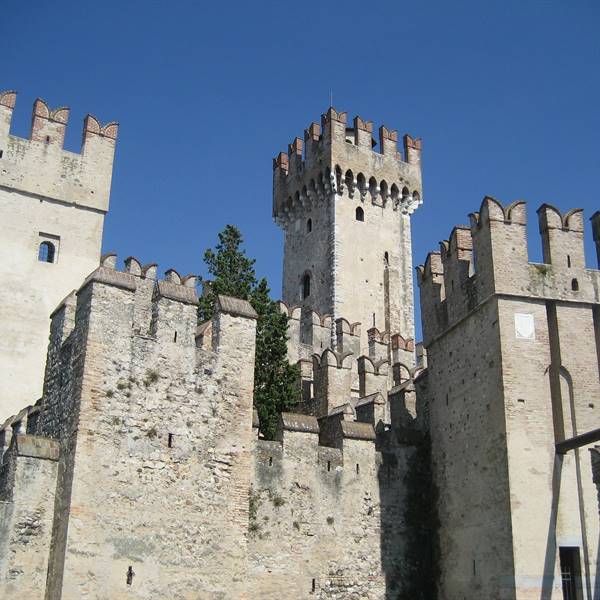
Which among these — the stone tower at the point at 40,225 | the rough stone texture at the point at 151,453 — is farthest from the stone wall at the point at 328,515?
the stone tower at the point at 40,225

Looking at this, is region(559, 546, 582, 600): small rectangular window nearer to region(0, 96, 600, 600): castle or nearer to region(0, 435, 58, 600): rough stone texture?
region(0, 96, 600, 600): castle

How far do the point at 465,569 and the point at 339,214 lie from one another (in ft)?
101

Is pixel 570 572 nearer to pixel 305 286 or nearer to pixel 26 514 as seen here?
pixel 26 514

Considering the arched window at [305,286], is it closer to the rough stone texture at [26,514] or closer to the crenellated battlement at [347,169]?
the crenellated battlement at [347,169]

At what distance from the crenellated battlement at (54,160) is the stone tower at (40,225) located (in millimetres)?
30

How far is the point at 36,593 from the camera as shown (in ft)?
52.3

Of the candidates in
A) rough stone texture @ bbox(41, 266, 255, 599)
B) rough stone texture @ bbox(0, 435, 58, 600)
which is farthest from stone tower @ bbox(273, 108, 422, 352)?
rough stone texture @ bbox(0, 435, 58, 600)

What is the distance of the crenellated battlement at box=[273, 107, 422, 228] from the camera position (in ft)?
162

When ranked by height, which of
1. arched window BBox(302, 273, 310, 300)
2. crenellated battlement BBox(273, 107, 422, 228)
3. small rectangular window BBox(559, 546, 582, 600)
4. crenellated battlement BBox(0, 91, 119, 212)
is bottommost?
small rectangular window BBox(559, 546, 582, 600)

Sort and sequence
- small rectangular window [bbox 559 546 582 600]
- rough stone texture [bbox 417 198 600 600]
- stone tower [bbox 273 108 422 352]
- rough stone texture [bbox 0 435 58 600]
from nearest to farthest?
rough stone texture [bbox 0 435 58 600] → small rectangular window [bbox 559 546 582 600] → rough stone texture [bbox 417 198 600 600] → stone tower [bbox 273 108 422 352]

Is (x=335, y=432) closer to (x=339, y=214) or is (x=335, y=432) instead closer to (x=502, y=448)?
(x=502, y=448)

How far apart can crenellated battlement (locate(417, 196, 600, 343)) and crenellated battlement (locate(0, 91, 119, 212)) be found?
39.1ft

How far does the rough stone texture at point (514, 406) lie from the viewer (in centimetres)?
1788

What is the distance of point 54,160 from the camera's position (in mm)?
26969
